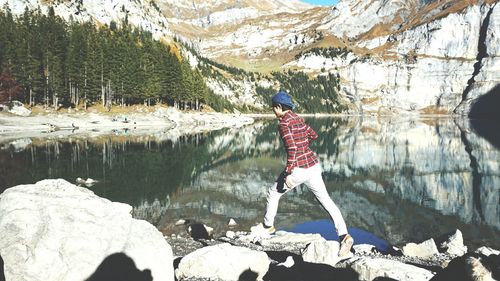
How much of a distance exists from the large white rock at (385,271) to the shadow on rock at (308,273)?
24 centimetres

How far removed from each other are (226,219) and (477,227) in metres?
16.0

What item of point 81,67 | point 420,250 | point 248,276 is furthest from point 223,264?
point 81,67

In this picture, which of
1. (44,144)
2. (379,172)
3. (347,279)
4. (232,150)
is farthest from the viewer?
(232,150)

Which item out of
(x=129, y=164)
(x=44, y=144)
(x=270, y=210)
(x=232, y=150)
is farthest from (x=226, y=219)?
(x=44, y=144)

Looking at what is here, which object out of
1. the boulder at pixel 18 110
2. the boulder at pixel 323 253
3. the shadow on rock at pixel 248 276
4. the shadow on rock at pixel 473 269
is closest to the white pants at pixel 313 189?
the boulder at pixel 323 253

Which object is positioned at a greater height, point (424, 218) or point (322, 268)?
point (322, 268)

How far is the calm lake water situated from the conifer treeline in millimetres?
46057

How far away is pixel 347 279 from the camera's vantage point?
10859 mm

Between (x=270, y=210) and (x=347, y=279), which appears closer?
(x=347, y=279)

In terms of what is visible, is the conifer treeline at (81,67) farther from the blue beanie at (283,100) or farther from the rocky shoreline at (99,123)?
the blue beanie at (283,100)

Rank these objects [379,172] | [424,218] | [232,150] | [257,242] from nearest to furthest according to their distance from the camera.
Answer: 1. [257,242]
2. [424,218]
3. [379,172]
4. [232,150]

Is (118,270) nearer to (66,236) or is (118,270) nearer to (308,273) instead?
(66,236)

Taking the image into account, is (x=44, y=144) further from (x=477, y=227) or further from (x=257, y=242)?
(x=477, y=227)

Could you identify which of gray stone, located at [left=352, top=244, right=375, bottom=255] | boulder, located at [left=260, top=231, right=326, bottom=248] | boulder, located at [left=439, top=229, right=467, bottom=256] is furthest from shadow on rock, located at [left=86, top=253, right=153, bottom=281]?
boulder, located at [left=439, top=229, right=467, bottom=256]
